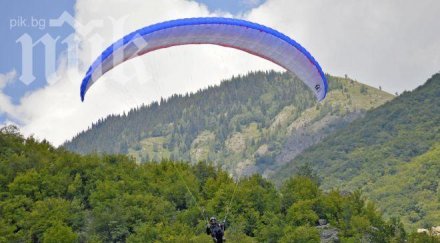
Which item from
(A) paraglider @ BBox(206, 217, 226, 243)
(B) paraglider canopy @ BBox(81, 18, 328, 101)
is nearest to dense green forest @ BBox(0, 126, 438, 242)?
(B) paraglider canopy @ BBox(81, 18, 328, 101)

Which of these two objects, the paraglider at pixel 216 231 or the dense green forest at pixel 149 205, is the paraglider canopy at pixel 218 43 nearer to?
the paraglider at pixel 216 231

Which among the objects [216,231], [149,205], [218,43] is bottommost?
[216,231]

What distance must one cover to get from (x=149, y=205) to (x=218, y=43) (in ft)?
187

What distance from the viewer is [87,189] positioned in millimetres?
100000

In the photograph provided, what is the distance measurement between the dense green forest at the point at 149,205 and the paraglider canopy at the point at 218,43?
43.9 meters

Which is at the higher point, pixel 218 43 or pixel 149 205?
pixel 149 205

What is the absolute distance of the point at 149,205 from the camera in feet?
311

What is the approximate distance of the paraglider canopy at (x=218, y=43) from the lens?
3725 centimetres

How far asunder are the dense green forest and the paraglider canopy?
144 ft

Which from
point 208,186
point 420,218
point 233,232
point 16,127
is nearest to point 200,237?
point 233,232

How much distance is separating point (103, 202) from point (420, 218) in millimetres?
100041

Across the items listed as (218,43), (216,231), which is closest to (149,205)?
(218,43)

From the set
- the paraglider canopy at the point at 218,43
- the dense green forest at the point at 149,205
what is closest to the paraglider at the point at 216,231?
the paraglider canopy at the point at 218,43

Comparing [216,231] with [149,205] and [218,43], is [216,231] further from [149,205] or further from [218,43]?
[149,205]
